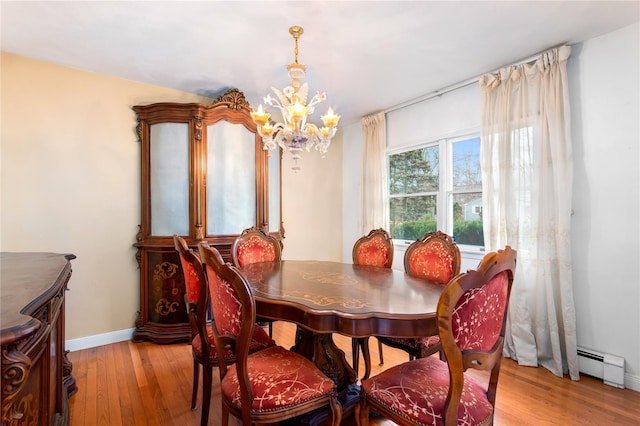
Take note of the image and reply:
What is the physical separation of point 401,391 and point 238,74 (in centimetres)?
293

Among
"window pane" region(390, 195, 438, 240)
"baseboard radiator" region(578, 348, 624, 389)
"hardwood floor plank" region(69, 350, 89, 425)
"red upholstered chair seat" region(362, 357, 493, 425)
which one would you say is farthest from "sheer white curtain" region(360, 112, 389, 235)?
"hardwood floor plank" region(69, 350, 89, 425)

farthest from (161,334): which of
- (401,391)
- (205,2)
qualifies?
(205,2)

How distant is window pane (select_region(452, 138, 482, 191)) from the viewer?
3.25m

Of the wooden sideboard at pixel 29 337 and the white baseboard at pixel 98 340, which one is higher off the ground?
the wooden sideboard at pixel 29 337

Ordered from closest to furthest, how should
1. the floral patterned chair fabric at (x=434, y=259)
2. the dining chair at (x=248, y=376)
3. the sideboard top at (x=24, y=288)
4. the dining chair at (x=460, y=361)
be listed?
the sideboard top at (x=24, y=288), the dining chair at (x=460, y=361), the dining chair at (x=248, y=376), the floral patterned chair fabric at (x=434, y=259)

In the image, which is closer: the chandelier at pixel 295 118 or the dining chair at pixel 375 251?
the chandelier at pixel 295 118

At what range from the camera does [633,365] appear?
2.22m

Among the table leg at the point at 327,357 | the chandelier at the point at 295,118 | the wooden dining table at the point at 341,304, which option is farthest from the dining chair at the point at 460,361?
the chandelier at the point at 295,118

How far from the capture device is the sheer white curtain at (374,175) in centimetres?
407

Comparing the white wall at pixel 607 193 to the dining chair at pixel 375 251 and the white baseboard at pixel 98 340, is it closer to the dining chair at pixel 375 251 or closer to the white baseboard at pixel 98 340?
the dining chair at pixel 375 251

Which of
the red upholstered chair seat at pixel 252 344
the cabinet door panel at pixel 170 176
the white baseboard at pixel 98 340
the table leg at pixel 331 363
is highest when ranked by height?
the cabinet door panel at pixel 170 176

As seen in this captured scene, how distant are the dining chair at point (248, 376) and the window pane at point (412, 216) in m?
2.71

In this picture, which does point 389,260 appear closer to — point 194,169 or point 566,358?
point 566,358

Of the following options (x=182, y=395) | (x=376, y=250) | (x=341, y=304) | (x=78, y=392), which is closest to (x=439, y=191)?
(x=376, y=250)
